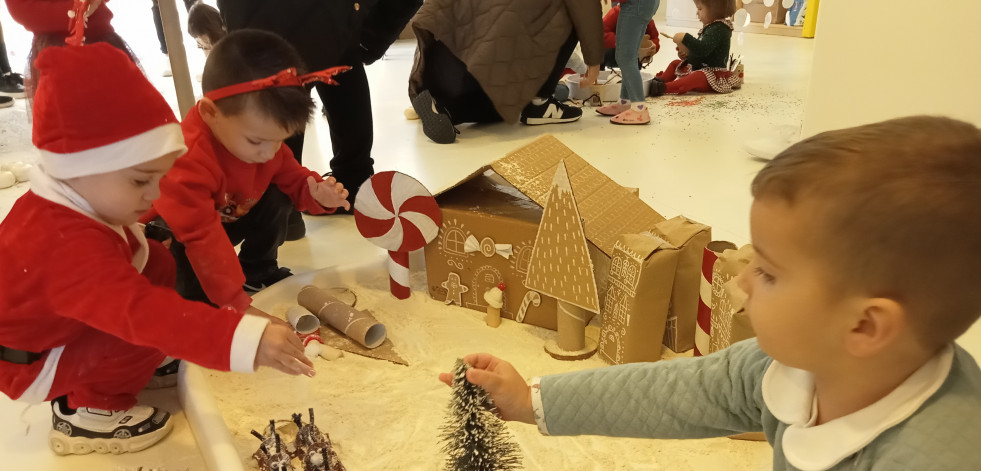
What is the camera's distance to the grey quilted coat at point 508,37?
9.31ft

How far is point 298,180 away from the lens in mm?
1574

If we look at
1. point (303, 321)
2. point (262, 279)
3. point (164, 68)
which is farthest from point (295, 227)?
point (164, 68)

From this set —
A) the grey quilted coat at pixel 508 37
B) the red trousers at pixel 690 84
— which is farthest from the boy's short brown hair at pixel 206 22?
the red trousers at pixel 690 84

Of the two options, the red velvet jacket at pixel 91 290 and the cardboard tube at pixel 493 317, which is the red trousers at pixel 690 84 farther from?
the red velvet jacket at pixel 91 290

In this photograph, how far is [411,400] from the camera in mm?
1233

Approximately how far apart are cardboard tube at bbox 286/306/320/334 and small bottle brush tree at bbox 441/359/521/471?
76cm

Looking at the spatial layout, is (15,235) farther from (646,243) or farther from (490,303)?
(646,243)

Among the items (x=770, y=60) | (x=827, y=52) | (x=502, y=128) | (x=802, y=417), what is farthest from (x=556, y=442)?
(x=770, y=60)

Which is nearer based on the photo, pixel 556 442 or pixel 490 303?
pixel 556 442

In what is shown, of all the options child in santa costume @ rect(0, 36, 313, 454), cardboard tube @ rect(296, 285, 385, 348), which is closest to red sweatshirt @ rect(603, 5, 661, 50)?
cardboard tube @ rect(296, 285, 385, 348)

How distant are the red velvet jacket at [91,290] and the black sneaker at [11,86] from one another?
316 cm

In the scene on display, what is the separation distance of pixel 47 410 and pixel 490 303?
813 mm

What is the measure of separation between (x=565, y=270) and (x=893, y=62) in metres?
1.01

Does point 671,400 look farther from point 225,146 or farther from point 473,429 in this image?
point 225,146
